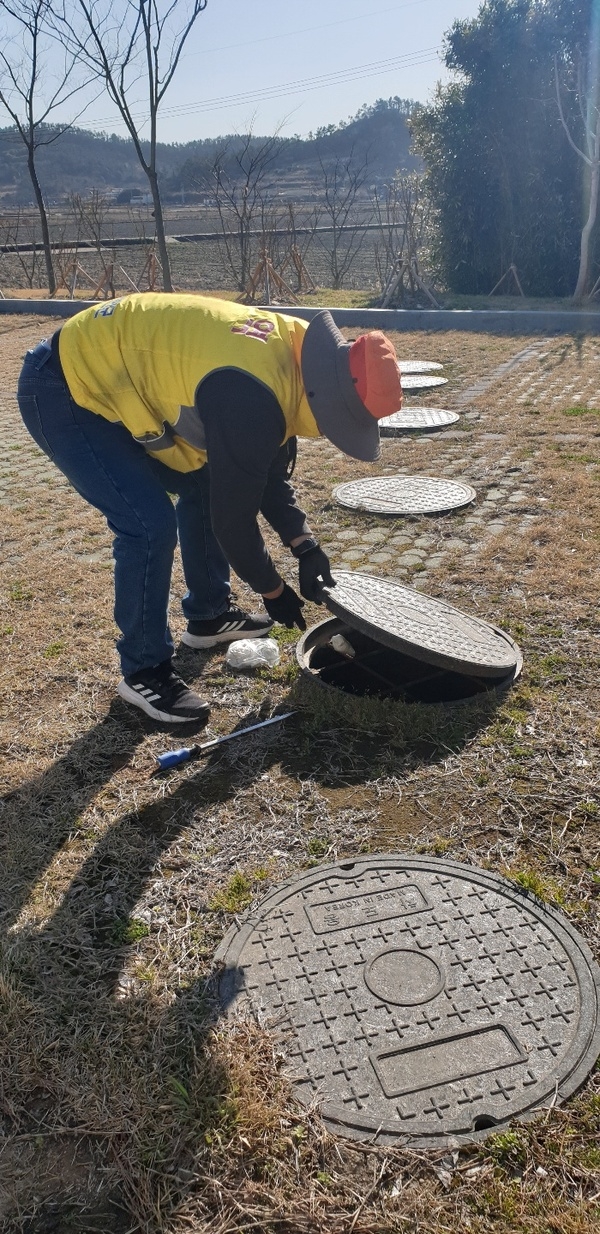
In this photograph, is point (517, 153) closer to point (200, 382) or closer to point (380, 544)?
point (380, 544)

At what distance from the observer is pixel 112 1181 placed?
1.50 meters

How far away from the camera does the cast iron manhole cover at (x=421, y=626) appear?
276 centimetres

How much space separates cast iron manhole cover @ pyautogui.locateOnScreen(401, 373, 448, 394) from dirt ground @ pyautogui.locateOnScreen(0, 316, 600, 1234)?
333 cm

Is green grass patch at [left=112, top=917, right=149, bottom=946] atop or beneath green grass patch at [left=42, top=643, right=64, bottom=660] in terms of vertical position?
beneath

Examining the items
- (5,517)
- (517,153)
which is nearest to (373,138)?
(517,153)

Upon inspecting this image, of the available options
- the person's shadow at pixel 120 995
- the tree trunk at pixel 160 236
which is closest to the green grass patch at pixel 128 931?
the person's shadow at pixel 120 995

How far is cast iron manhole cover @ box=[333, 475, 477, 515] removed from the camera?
4735mm

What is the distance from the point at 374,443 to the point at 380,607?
77cm

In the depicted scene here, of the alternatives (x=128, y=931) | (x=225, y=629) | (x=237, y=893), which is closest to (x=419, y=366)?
(x=225, y=629)

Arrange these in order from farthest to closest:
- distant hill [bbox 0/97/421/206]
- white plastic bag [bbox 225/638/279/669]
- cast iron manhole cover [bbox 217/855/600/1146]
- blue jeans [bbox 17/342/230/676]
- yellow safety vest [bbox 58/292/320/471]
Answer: distant hill [bbox 0/97/421/206], white plastic bag [bbox 225/638/279/669], blue jeans [bbox 17/342/230/676], yellow safety vest [bbox 58/292/320/471], cast iron manhole cover [bbox 217/855/600/1146]

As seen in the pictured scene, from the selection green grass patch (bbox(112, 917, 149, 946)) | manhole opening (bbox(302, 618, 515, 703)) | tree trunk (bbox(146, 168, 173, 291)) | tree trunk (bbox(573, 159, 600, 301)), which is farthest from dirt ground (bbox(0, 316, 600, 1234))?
tree trunk (bbox(146, 168, 173, 291))

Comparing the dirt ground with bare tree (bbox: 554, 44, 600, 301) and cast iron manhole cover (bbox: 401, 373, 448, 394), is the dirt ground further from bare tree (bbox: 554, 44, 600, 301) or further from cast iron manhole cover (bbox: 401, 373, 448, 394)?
bare tree (bbox: 554, 44, 600, 301)

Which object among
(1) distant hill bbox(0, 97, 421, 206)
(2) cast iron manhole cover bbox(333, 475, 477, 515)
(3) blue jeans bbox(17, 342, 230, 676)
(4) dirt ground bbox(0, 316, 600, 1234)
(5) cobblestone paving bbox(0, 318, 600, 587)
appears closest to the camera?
(4) dirt ground bbox(0, 316, 600, 1234)

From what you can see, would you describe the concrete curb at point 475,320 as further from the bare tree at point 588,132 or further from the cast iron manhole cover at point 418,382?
the cast iron manhole cover at point 418,382
